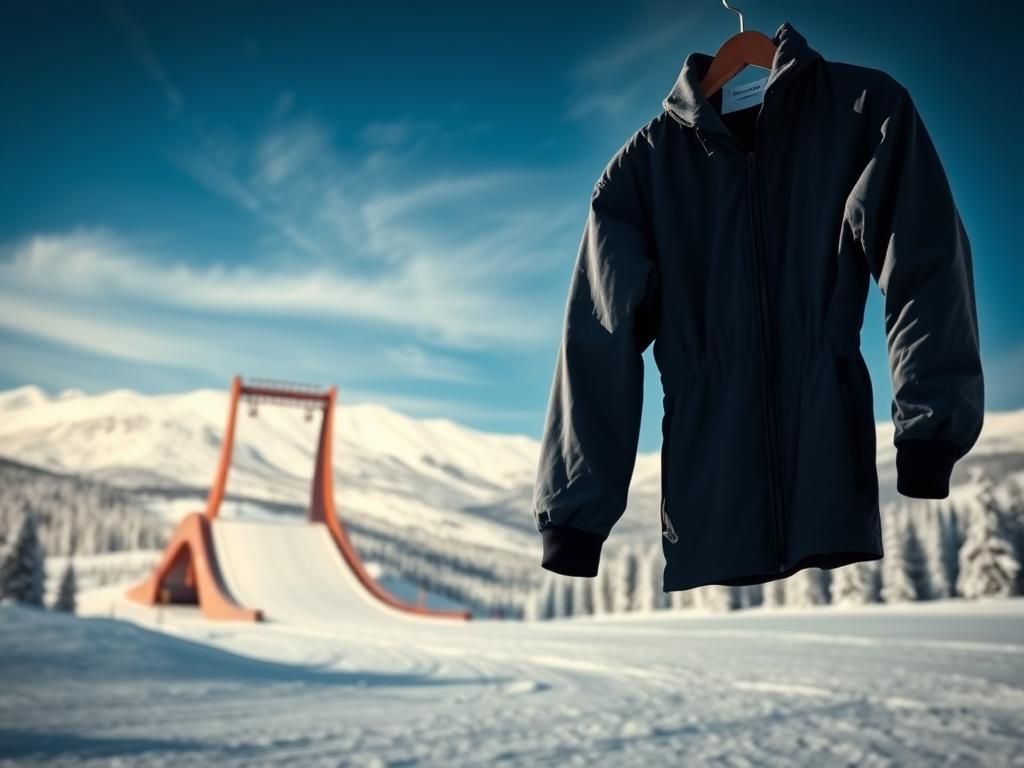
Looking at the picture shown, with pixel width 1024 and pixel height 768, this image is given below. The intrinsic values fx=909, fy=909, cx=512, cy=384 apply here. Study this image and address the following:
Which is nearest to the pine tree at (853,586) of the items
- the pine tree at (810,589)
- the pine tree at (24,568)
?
the pine tree at (810,589)

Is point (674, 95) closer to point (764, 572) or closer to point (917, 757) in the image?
point (764, 572)

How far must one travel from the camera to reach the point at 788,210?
1.70m

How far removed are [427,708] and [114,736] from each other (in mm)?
2089

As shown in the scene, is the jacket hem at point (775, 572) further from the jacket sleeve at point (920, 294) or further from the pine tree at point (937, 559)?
the pine tree at point (937, 559)

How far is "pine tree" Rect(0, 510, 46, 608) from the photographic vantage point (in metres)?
23.2

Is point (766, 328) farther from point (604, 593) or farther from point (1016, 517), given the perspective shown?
point (604, 593)

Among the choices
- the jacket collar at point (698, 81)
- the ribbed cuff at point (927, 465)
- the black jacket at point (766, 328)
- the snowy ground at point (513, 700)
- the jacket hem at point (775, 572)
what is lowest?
the snowy ground at point (513, 700)

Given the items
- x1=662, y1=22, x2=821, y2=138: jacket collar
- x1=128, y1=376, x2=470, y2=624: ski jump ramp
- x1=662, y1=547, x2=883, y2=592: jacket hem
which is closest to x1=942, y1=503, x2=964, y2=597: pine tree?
x1=128, y1=376, x2=470, y2=624: ski jump ramp

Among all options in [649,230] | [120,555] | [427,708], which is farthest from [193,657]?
[120,555]

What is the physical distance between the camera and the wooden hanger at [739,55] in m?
1.78

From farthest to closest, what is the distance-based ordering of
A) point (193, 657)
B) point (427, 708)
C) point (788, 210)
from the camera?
point (193, 657) → point (427, 708) → point (788, 210)

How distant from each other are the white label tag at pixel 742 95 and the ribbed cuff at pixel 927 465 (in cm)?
78

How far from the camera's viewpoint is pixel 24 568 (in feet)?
77.3

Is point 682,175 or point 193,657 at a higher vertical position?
point 682,175
